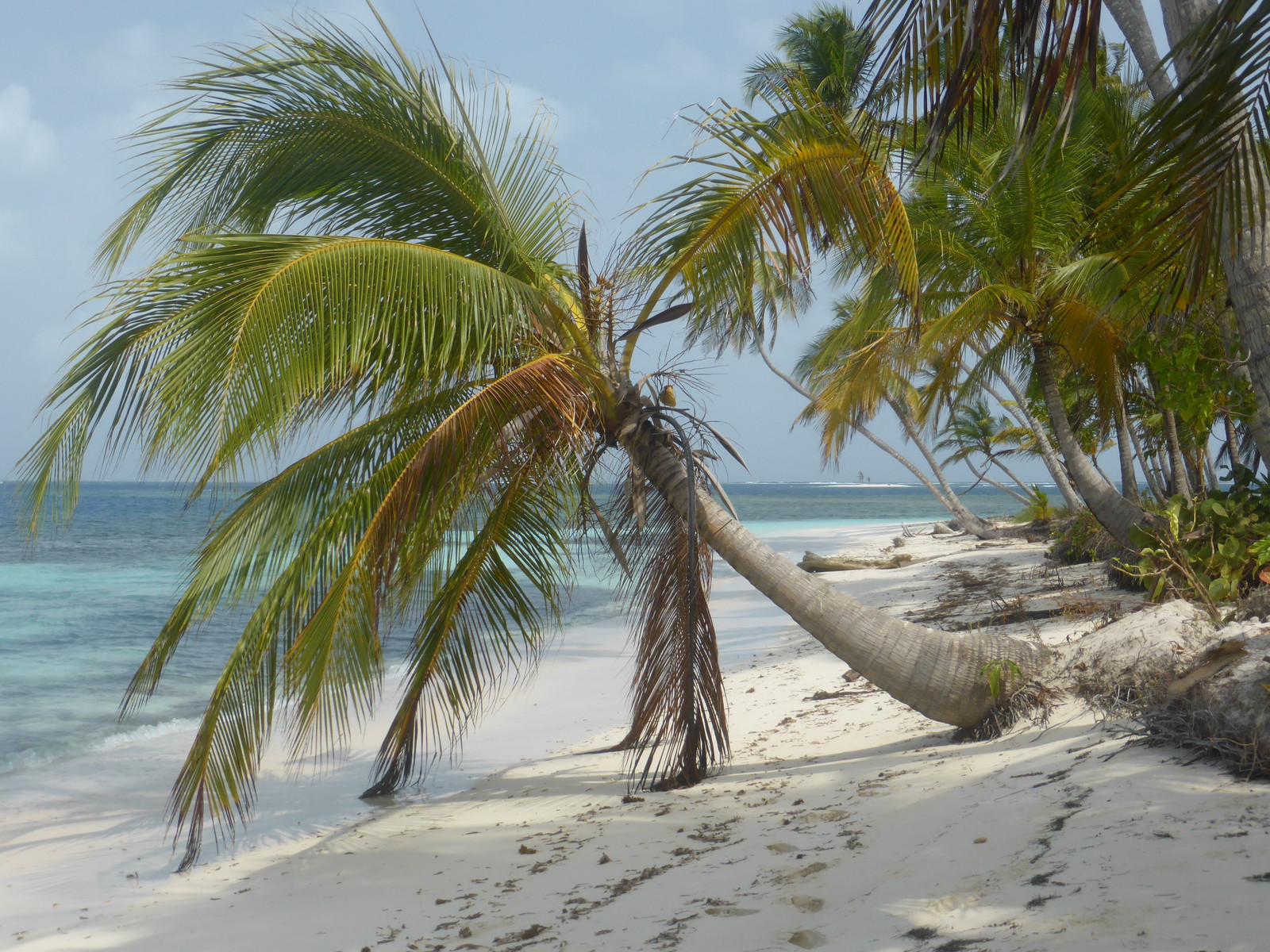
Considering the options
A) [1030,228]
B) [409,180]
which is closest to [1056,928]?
[409,180]

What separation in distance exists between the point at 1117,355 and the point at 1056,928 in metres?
8.04

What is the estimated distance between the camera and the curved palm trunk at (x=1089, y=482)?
7766 millimetres

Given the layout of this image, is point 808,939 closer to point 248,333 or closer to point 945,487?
point 248,333

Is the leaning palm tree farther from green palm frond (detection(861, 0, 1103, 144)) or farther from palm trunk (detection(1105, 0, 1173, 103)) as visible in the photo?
palm trunk (detection(1105, 0, 1173, 103))

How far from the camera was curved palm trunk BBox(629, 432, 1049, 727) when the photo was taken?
4.31 m

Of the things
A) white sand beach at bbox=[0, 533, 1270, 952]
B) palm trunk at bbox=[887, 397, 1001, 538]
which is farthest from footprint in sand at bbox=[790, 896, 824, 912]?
palm trunk at bbox=[887, 397, 1001, 538]

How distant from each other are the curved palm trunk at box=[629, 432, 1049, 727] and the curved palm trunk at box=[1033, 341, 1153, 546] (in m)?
4.14

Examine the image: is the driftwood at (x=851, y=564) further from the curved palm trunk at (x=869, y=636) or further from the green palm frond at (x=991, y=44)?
the green palm frond at (x=991, y=44)

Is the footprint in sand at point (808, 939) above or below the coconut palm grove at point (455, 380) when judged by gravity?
below

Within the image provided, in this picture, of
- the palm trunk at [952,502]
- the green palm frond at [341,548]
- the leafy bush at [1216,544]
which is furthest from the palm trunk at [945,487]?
the green palm frond at [341,548]

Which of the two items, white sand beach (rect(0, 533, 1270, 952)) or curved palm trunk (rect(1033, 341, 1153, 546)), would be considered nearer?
white sand beach (rect(0, 533, 1270, 952))

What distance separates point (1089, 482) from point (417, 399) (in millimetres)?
6439

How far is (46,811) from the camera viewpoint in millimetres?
5648

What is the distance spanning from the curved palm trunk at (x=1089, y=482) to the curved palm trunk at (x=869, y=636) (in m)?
4.14
